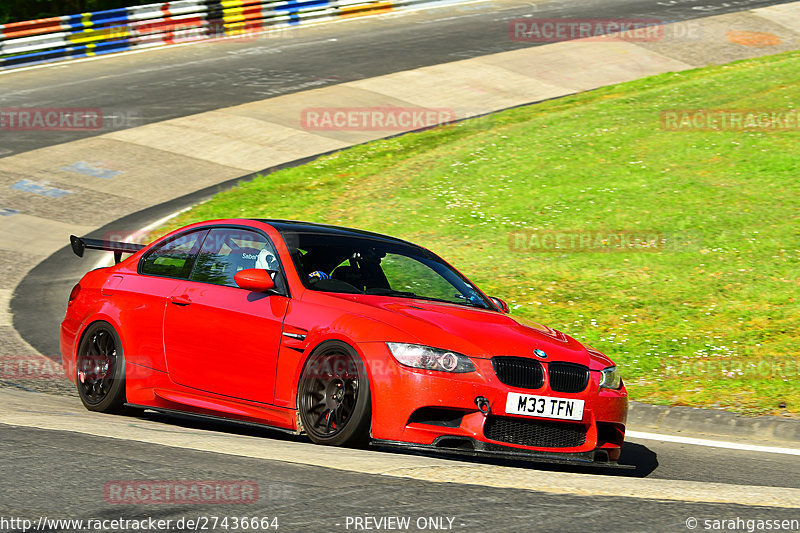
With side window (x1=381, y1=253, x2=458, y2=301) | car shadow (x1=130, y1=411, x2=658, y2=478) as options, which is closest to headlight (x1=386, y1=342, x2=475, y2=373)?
car shadow (x1=130, y1=411, x2=658, y2=478)

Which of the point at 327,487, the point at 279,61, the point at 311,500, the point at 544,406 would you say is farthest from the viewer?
the point at 279,61

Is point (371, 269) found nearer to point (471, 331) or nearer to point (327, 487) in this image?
point (471, 331)

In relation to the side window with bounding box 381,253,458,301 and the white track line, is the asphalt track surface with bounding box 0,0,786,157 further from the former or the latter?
the white track line

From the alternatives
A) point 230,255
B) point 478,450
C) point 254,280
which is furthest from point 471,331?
point 230,255

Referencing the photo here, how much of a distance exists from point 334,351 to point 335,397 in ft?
0.90

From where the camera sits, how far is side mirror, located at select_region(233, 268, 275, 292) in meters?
6.61

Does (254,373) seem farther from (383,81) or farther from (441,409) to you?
(383,81)

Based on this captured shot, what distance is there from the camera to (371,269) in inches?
279

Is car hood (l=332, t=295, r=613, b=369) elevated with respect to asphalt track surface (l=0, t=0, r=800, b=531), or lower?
elevated

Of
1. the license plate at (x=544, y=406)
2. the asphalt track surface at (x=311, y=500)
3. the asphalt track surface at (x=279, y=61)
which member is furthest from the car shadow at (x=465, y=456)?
the asphalt track surface at (x=279, y=61)

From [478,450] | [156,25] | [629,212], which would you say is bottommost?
[629,212]

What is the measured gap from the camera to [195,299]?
7.06 meters

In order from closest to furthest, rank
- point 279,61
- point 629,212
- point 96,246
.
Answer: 1. point 96,246
2. point 629,212
3. point 279,61

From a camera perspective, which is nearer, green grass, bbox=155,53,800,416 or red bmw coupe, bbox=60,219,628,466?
red bmw coupe, bbox=60,219,628,466
